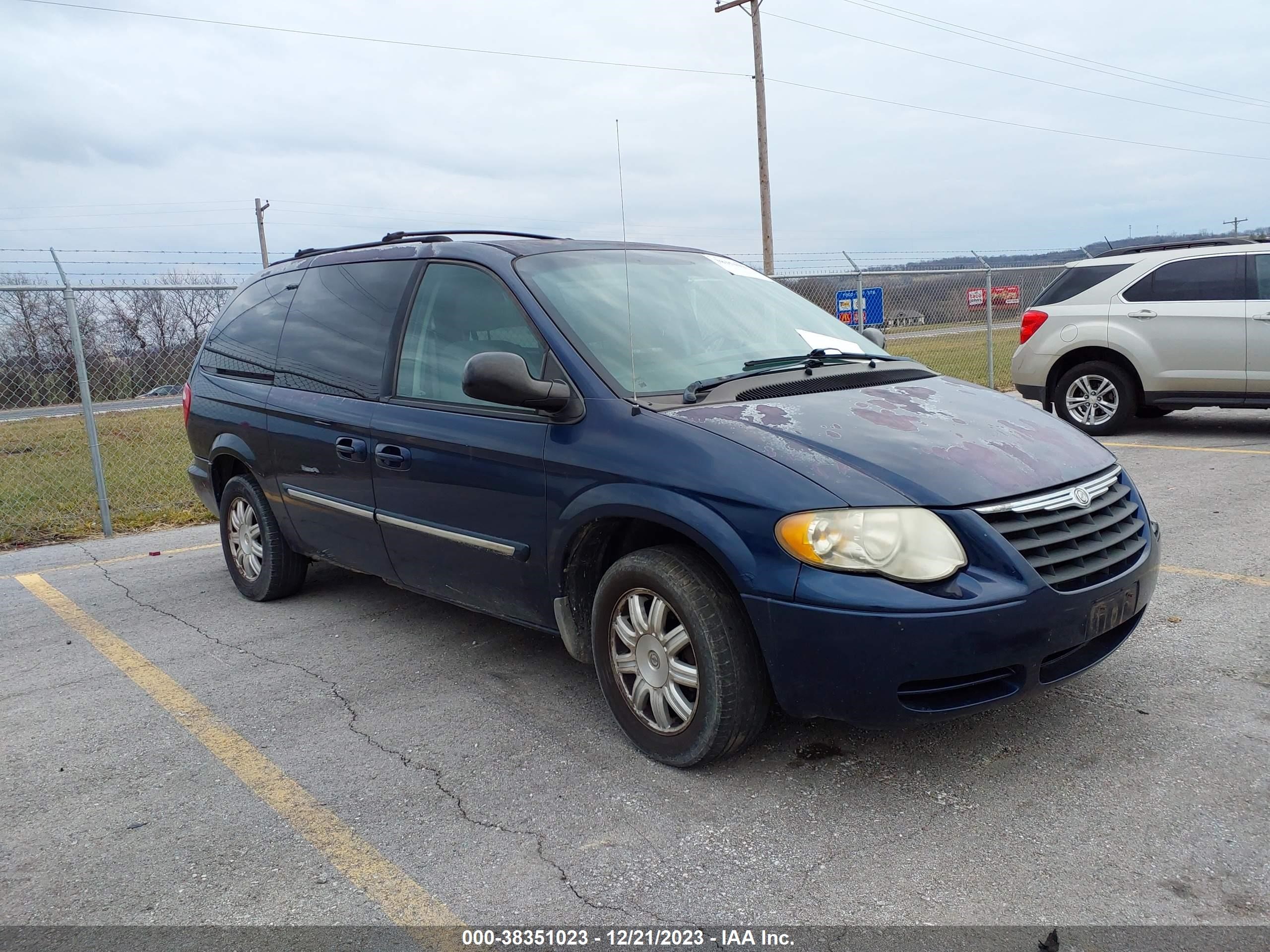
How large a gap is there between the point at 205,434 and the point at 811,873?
441 centimetres

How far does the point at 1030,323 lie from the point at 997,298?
21.0ft

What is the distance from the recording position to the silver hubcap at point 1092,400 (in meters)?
9.77

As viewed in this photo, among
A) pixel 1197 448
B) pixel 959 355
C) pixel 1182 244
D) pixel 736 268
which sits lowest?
pixel 1197 448

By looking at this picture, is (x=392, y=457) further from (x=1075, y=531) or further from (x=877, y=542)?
(x=1075, y=531)

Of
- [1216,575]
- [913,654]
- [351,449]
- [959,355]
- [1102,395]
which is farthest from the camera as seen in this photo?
[959,355]

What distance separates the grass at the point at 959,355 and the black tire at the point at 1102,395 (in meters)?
4.08

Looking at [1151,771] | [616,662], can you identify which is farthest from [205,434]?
[1151,771]

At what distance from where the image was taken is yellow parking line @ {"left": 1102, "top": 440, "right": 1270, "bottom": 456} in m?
8.49

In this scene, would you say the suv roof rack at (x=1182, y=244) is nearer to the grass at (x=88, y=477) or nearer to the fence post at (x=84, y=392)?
the grass at (x=88, y=477)

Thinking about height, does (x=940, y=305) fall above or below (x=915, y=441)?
above

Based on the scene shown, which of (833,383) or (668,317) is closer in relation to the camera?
(833,383)

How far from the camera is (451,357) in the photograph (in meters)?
4.14

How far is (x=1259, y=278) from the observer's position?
892 centimetres

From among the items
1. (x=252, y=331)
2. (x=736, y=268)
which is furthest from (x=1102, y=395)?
(x=252, y=331)
